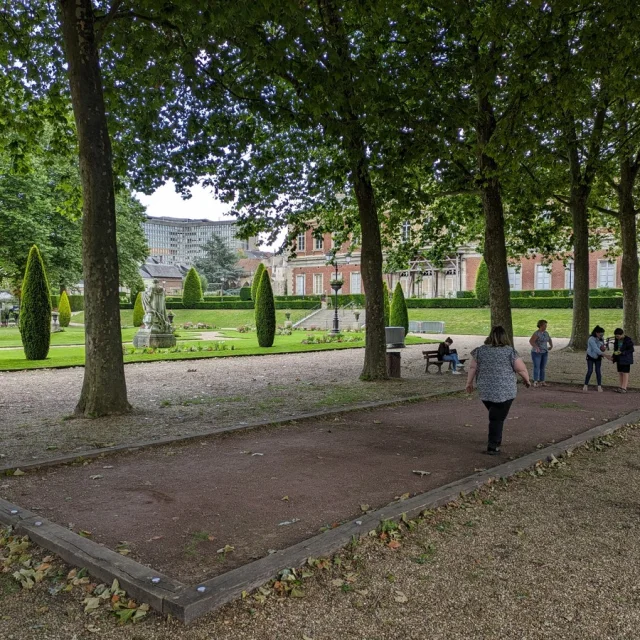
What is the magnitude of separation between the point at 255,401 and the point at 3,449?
4.63m

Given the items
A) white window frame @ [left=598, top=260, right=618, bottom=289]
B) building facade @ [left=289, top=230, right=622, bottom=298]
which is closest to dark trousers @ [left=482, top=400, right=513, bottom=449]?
building facade @ [left=289, top=230, right=622, bottom=298]

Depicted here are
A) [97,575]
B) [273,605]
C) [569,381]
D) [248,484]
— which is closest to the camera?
[273,605]

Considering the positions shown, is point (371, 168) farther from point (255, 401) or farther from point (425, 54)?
point (255, 401)

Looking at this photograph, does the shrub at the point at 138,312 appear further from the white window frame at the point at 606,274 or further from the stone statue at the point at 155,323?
the white window frame at the point at 606,274

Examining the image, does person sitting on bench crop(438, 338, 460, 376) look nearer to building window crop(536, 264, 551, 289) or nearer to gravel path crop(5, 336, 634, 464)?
gravel path crop(5, 336, 634, 464)

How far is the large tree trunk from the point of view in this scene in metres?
9.14

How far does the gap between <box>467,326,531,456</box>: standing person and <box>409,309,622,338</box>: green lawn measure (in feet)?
85.6

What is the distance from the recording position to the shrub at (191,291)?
53.8m

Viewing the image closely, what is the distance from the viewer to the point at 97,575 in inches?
149

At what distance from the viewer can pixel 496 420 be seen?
6.88 m

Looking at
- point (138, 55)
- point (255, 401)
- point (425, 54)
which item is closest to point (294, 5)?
point (138, 55)

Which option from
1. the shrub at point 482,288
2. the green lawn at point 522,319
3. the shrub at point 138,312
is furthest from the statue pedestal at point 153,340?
the shrub at point 482,288

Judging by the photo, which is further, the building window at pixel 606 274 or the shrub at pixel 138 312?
the building window at pixel 606 274

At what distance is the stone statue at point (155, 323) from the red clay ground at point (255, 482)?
1568 cm
